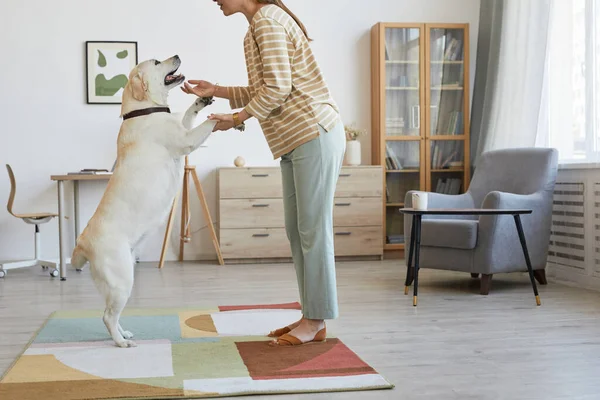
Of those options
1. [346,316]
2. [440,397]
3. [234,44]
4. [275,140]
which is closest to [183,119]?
[275,140]

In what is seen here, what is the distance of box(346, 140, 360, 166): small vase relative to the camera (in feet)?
19.3

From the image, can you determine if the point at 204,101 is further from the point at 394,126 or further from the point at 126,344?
the point at 394,126

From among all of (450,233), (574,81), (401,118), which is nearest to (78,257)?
(450,233)

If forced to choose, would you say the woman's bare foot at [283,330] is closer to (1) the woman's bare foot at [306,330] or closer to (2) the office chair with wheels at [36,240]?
(1) the woman's bare foot at [306,330]

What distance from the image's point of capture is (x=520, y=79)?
16.2 feet

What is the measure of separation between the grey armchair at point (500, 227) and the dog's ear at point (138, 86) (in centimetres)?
195

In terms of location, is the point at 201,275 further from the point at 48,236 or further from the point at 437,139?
the point at 437,139

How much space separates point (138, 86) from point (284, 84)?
2.12ft

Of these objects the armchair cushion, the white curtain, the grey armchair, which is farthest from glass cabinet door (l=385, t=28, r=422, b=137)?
the armchair cushion

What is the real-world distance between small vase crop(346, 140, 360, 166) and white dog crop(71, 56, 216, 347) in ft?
10.3

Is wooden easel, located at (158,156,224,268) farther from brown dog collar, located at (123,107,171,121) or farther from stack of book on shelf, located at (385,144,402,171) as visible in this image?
brown dog collar, located at (123,107,171,121)

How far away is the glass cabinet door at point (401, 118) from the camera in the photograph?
5934 millimetres

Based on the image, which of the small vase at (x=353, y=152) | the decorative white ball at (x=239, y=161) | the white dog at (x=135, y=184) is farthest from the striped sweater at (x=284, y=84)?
the small vase at (x=353, y=152)

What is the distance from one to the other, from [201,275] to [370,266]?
1.31 metres
